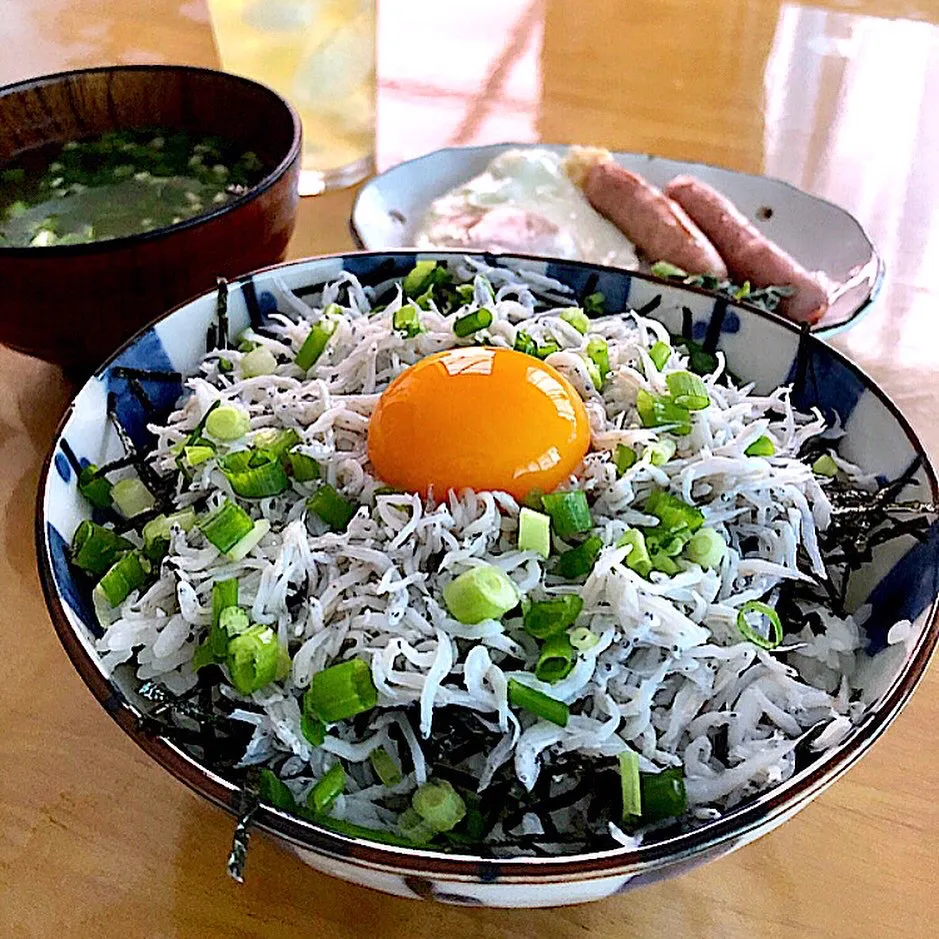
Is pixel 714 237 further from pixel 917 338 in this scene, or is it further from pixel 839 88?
pixel 839 88

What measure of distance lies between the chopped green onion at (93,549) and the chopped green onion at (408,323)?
0.43m

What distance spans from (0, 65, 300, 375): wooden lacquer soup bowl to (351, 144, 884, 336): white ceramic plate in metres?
0.30

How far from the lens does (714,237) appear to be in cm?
198

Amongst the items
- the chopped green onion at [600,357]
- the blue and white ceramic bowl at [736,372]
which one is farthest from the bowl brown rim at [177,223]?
the chopped green onion at [600,357]

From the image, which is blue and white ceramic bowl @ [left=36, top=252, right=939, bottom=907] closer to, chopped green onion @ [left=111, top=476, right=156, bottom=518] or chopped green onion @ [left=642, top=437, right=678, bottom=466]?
chopped green onion @ [left=111, top=476, right=156, bottom=518]

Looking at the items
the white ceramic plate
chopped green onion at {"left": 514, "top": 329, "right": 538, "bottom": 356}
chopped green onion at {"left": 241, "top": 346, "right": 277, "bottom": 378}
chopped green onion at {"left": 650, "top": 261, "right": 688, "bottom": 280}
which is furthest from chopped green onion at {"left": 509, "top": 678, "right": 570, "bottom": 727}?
the white ceramic plate

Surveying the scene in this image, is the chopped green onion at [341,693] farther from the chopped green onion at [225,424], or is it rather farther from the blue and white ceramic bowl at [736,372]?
the chopped green onion at [225,424]

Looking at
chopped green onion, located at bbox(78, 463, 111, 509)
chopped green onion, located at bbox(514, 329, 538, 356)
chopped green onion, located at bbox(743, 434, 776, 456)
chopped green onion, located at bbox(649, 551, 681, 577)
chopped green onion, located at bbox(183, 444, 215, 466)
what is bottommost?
chopped green onion, located at bbox(78, 463, 111, 509)

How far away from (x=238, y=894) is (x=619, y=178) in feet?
4.86

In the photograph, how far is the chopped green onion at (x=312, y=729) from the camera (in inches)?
39.4

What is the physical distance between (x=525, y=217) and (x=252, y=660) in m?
1.20

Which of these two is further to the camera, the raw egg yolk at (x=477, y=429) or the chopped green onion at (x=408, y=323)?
the chopped green onion at (x=408, y=323)

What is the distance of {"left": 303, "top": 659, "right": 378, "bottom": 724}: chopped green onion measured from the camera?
99 cm

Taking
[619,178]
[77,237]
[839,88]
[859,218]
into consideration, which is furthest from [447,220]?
[839,88]
